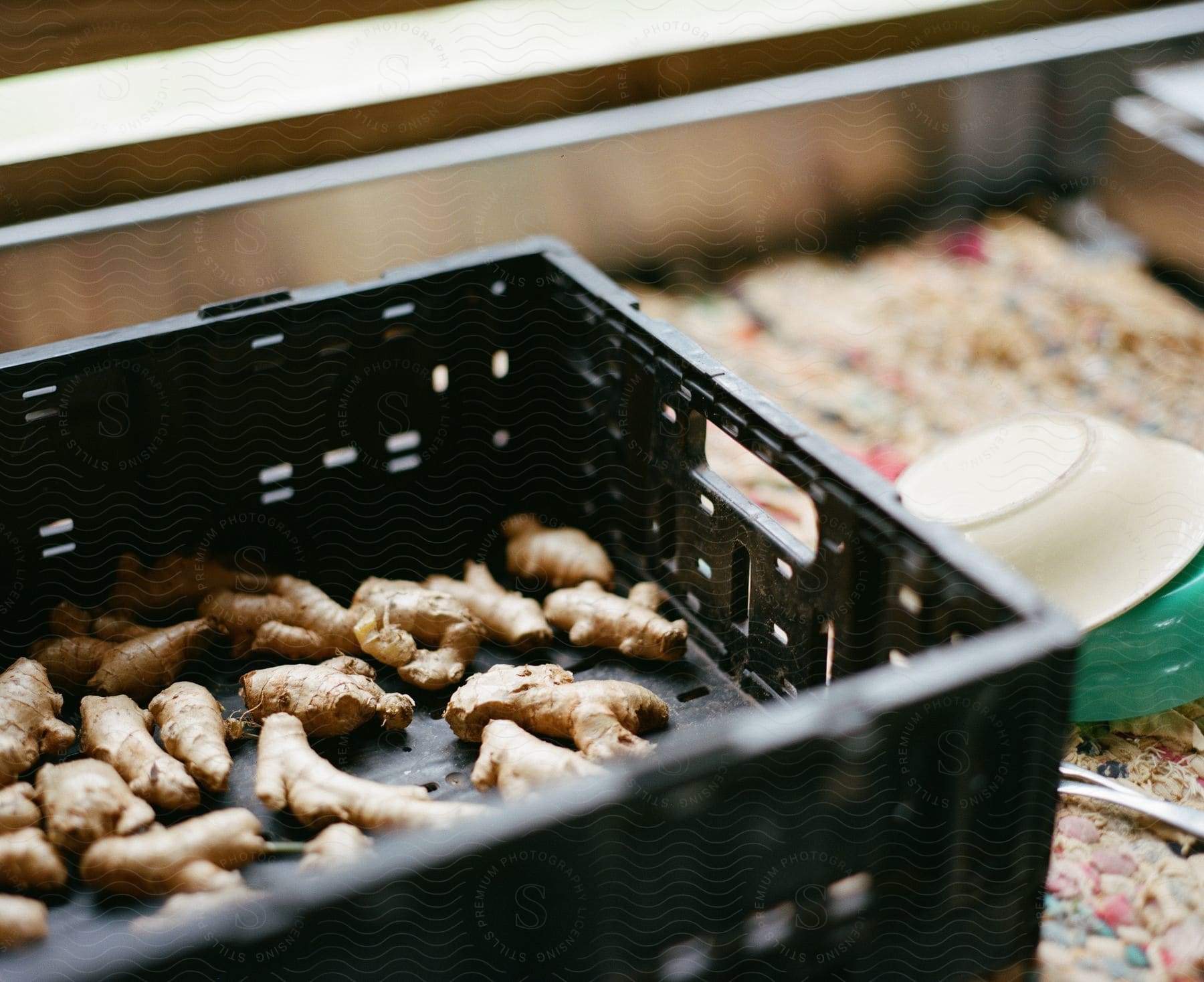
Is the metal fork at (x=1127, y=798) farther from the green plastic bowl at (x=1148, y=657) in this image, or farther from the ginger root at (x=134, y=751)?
the ginger root at (x=134, y=751)

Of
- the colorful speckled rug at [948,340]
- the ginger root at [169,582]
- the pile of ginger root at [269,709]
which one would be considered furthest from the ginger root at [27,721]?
the colorful speckled rug at [948,340]

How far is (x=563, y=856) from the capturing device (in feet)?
1.94

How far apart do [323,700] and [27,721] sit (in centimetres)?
20

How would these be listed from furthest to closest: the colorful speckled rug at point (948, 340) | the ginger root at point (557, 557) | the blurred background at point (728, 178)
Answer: the colorful speckled rug at point (948, 340) < the blurred background at point (728, 178) < the ginger root at point (557, 557)

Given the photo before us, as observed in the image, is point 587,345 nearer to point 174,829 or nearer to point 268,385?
point 268,385

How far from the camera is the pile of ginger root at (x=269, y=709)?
2.43 feet

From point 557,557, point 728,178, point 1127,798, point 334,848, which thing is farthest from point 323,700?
point 728,178

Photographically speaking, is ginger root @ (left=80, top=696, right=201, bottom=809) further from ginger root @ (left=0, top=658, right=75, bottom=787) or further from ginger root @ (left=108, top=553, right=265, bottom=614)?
ginger root @ (left=108, top=553, right=265, bottom=614)

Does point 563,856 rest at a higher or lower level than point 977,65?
lower

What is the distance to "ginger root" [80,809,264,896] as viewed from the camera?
72 cm

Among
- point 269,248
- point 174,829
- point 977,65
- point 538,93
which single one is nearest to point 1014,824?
point 174,829

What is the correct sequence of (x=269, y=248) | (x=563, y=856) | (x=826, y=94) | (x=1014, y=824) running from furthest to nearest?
(x=826, y=94) → (x=269, y=248) → (x=1014, y=824) → (x=563, y=856)

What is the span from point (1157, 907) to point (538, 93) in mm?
1089

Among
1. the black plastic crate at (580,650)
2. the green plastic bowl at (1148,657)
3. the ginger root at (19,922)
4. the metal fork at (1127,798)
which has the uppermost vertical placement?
the black plastic crate at (580,650)
